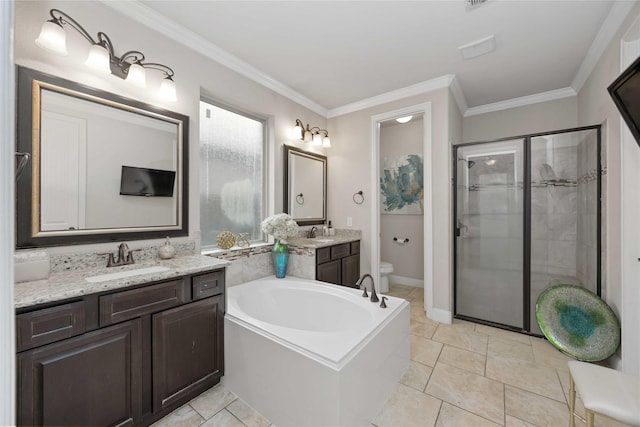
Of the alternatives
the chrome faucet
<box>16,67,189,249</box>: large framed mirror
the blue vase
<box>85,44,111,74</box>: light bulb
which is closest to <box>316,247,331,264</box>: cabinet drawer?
the blue vase

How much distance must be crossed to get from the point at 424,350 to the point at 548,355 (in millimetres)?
1020

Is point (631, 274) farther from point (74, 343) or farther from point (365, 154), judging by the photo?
point (74, 343)

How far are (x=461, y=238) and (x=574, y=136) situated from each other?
4.39 feet

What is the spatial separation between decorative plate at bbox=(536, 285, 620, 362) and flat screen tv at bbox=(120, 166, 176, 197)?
3.23 m


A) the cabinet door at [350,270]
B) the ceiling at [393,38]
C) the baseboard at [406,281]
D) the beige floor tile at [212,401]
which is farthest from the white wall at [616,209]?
the beige floor tile at [212,401]

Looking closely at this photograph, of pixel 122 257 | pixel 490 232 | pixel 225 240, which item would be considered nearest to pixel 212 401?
pixel 122 257

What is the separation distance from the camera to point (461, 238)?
2.87 m

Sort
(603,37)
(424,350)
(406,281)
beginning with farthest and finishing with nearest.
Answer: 1. (406,281)
2. (424,350)
3. (603,37)

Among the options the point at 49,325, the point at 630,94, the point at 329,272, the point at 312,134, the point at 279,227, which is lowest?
the point at 329,272

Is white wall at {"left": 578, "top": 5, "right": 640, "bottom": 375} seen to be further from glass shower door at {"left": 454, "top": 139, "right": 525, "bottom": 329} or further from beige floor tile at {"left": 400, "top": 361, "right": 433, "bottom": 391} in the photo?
beige floor tile at {"left": 400, "top": 361, "right": 433, "bottom": 391}

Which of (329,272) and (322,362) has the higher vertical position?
(329,272)

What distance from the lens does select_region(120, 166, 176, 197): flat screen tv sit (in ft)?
5.69

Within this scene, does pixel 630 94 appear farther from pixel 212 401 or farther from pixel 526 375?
pixel 212 401

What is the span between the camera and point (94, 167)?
62.9 inches
